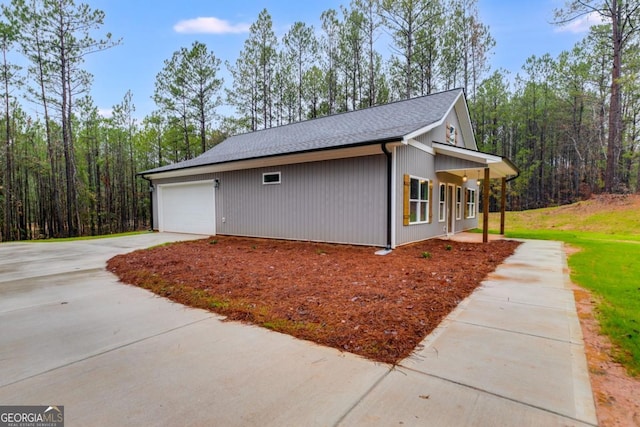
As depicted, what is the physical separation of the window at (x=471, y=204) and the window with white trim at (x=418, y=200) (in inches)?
206

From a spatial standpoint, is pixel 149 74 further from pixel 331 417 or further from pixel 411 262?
pixel 331 417

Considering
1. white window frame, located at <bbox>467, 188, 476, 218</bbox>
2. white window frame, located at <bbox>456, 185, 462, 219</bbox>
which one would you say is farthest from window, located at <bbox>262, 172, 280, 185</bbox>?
white window frame, located at <bbox>467, 188, 476, 218</bbox>

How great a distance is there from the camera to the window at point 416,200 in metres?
8.07

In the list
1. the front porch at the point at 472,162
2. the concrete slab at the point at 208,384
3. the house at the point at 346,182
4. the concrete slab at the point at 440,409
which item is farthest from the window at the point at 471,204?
the concrete slab at the point at 208,384

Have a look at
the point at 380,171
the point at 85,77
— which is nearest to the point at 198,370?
the point at 380,171

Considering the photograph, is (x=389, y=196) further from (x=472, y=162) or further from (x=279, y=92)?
(x=279, y=92)

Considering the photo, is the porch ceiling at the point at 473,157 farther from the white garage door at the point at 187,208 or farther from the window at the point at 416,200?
the white garage door at the point at 187,208

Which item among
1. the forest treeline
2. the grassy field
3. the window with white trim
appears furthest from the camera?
the forest treeline

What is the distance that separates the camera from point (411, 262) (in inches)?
244

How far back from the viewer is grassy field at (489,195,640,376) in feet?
9.40

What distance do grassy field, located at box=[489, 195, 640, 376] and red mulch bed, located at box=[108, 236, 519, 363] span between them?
1.42 m

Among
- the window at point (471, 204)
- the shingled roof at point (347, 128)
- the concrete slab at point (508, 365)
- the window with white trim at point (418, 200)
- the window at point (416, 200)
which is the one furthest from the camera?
the window at point (471, 204)

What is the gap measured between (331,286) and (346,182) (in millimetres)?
4341

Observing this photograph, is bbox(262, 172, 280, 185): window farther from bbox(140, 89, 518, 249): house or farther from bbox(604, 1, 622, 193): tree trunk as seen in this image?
bbox(604, 1, 622, 193): tree trunk
